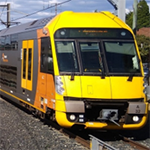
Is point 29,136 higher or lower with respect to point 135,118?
lower

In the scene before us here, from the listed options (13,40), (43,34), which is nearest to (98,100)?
(43,34)

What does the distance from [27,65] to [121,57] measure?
3488 mm

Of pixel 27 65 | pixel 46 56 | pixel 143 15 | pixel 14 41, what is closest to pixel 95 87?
pixel 46 56

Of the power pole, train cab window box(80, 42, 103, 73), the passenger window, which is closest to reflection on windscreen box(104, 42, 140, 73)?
train cab window box(80, 42, 103, 73)

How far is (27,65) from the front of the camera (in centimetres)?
1155

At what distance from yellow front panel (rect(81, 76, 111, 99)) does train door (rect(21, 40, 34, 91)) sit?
113 inches

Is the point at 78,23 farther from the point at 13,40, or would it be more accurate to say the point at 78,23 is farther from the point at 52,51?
the point at 13,40

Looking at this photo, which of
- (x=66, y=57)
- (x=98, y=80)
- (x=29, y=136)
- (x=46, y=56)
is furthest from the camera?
(x=46, y=56)

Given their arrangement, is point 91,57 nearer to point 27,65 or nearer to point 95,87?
point 95,87

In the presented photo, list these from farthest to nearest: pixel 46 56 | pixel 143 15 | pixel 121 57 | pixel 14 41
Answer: pixel 143 15, pixel 14 41, pixel 46 56, pixel 121 57

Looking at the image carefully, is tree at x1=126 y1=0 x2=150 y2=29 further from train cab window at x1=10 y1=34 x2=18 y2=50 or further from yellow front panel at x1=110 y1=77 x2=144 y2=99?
yellow front panel at x1=110 y1=77 x2=144 y2=99

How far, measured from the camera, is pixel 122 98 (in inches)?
337

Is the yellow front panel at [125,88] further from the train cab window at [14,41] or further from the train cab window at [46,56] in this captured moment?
the train cab window at [14,41]

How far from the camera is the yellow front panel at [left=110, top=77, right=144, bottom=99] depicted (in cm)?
859
